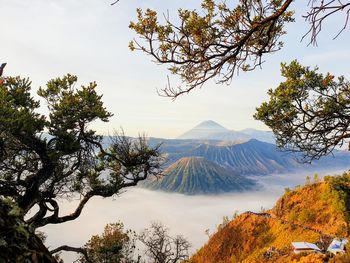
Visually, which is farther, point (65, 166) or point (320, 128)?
point (65, 166)

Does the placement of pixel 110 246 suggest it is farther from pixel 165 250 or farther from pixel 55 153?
pixel 55 153

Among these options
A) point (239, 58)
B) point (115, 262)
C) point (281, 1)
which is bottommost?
point (115, 262)

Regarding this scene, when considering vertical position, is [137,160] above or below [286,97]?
below

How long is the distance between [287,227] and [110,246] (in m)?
13.1

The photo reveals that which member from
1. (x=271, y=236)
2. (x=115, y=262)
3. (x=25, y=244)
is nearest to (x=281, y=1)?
(x=25, y=244)

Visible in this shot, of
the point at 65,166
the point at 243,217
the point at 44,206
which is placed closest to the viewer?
the point at 44,206

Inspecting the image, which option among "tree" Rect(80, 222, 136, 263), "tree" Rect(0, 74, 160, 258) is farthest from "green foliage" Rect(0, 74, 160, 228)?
"tree" Rect(80, 222, 136, 263)

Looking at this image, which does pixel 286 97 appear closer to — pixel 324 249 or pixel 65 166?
pixel 324 249

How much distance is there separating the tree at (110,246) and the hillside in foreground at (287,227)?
711cm

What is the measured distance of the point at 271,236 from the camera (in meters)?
23.0

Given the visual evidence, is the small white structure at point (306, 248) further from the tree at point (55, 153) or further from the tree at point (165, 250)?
the tree at point (165, 250)

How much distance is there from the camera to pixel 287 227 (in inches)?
877

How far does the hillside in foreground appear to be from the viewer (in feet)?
59.1

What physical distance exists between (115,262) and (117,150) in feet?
31.7
